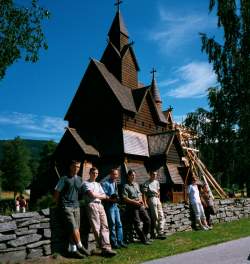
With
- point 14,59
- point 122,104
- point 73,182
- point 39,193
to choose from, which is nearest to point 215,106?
point 122,104

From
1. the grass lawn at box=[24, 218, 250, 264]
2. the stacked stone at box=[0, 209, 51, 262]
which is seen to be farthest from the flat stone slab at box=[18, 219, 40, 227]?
the grass lawn at box=[24, 218, 250, 264]

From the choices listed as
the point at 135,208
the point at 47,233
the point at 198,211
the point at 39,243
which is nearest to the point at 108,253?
the point at 47,233

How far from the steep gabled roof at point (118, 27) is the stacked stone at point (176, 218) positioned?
20.5 metres

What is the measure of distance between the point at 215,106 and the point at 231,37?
7.06 m

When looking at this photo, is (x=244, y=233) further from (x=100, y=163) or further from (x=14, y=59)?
(x=100, y=163)

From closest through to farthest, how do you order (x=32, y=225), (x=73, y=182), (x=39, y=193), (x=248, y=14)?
(x=32, y=225) < (x=73, y=182) < (x=248, y=14) < (x=39, y=193)

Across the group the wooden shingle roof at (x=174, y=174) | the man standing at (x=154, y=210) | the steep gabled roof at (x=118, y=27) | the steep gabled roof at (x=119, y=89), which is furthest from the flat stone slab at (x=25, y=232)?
the steep gabled roof at (x=118, y=27)

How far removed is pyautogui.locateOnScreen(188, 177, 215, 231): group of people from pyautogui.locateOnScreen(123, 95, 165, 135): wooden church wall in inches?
512

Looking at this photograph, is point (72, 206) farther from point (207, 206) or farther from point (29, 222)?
point (207, 206)

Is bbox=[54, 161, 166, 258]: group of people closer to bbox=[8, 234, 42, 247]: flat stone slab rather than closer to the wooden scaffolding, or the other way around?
bbox=[8, 234, 42, 247]: flat stone slab

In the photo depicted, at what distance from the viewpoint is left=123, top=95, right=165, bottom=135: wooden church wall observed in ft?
90.8

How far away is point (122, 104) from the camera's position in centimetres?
2689

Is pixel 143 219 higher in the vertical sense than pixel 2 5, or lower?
lower

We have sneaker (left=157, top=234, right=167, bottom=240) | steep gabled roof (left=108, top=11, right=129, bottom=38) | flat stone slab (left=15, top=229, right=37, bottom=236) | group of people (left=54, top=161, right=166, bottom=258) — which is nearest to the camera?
flat stone slab (left=15, top=229, right=37, bottom=236)
